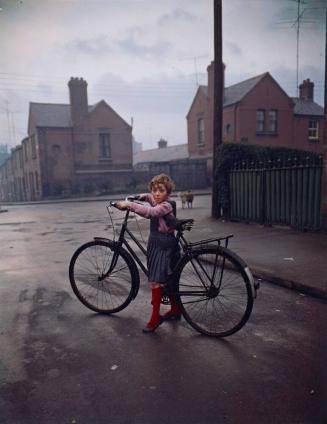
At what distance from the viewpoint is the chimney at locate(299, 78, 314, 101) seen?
39344 millimetres

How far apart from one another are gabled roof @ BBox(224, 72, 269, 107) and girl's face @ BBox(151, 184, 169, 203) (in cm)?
3064

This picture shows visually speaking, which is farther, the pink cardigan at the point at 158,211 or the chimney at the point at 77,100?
the chimney at the point at 77,100

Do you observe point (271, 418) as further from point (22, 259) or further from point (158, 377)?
point (22, 259)

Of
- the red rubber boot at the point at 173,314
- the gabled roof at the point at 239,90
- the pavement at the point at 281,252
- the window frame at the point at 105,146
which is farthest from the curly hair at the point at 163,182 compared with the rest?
the window frame at the point at 105,146

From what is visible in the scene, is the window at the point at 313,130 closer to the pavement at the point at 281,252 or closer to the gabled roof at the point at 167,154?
the gabled roof at the point at 167,154

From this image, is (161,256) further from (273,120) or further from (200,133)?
(200,133)

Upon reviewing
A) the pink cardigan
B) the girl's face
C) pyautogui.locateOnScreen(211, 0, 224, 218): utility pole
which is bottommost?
the pink cardigan

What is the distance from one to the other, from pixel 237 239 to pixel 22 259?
191 inches

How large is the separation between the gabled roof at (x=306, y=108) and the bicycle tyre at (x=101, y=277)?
3519 centimetres

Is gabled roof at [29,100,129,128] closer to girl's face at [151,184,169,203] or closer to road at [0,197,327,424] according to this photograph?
road at [0,197,327,424]

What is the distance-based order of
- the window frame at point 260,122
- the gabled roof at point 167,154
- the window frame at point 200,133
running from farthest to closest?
the gabled roof at point 167,154
the window frame at point 200,133
the window frame at point 260,122

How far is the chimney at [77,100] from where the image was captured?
3444 centimetres

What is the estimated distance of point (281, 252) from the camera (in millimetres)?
6812

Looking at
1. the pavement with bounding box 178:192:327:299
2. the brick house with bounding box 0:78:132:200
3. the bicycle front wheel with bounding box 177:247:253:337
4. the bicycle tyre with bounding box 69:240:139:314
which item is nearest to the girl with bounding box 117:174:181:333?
the bicycle front wheel with bounding box 177:247:253:337
